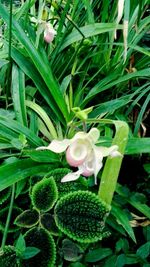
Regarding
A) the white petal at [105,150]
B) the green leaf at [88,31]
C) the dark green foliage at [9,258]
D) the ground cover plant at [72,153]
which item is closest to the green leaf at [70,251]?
the ground cover plant at [72,153]

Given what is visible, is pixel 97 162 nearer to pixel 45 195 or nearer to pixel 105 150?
pixel 105 150

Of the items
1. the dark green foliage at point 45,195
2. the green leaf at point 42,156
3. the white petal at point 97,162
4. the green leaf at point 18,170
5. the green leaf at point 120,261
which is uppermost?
the white petal at point 97,162

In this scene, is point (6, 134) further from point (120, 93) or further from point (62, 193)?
point (120, 93)

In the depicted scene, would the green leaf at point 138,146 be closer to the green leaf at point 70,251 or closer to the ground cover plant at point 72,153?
the ground cover plant at point 72,153

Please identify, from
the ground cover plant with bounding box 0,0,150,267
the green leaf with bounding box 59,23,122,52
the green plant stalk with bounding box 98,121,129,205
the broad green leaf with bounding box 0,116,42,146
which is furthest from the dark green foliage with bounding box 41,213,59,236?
the green leaf with bounding box 59,23,122,52

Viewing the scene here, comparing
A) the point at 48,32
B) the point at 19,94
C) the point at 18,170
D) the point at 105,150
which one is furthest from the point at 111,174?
the point at 48,32
